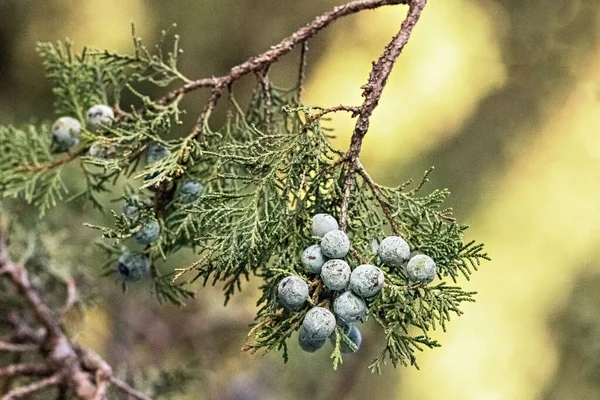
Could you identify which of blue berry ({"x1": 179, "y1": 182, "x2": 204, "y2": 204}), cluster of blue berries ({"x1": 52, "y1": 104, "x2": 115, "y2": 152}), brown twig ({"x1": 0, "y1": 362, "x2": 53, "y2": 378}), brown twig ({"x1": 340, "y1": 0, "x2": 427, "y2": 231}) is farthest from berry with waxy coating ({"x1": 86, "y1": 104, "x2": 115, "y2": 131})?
brown twig ({"x1": 0, "y1": 362, "x2": 53, "y2": 378})

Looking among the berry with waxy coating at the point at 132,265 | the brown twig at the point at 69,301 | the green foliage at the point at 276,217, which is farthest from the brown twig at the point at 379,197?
the brown twig at the point at 69,301

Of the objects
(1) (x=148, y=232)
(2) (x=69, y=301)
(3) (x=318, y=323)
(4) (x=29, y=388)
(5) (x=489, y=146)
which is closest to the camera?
(3) (x=318, y=323)

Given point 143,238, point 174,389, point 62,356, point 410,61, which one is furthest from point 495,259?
point 143,238

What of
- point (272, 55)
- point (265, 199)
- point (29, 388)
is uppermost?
point (272, 55)

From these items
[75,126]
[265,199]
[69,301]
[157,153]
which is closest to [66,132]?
[75,126]

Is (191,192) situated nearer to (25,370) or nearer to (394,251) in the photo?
(394,251)

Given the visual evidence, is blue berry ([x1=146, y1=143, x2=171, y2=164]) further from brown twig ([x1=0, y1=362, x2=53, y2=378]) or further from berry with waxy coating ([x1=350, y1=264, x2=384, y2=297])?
brown twig ([x1=0, y1=362, x2=53, y2=378])

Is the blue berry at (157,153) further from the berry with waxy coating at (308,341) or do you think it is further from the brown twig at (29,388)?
the brown twig at (29,388)
